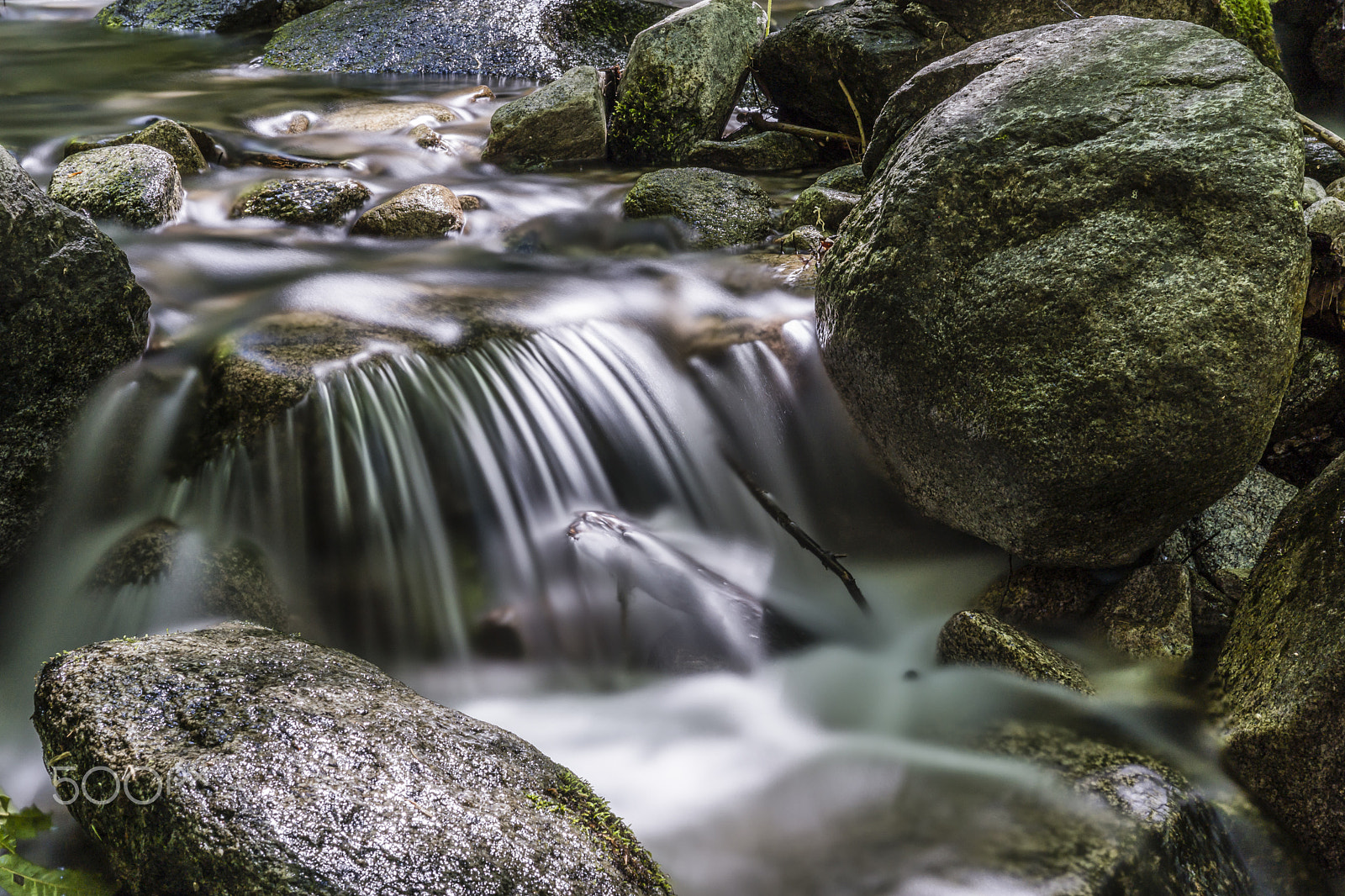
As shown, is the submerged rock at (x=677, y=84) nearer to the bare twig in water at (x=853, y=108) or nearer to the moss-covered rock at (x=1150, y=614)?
the bare twig in water at (x=853, y=108)

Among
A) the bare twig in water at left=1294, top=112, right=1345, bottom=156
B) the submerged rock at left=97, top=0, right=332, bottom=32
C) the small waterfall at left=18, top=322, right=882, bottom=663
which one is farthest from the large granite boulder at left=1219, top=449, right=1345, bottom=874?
the submerged rock at left=97, top=0, right=332, bottom=32

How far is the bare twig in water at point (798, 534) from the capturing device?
141 inches

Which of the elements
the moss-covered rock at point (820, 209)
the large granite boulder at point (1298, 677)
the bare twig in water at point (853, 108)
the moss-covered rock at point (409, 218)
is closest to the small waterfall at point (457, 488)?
the large granite boulder at point (1298, 677)

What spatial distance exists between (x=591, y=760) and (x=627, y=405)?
6.31 feet

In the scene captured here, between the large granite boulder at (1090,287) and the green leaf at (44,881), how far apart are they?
9.22 ft

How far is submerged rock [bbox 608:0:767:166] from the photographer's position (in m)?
7.41

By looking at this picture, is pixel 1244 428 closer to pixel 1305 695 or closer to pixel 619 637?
pixel 1305 695

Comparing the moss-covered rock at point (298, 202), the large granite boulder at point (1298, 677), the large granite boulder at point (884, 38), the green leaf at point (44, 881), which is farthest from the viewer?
the large granite boulder at point (884, 38)

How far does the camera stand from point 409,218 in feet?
19.5

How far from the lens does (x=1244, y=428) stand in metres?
2.74

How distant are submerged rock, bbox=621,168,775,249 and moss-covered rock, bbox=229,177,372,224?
2040 mm

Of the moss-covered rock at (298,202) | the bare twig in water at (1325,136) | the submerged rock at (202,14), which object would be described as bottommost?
the moss-covered rock at (298,202)

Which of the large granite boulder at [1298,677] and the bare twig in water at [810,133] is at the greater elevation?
the bare twig in water at [810,133]

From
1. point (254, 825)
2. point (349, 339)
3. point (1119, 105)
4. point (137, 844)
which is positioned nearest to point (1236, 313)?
point (1119, 105)
